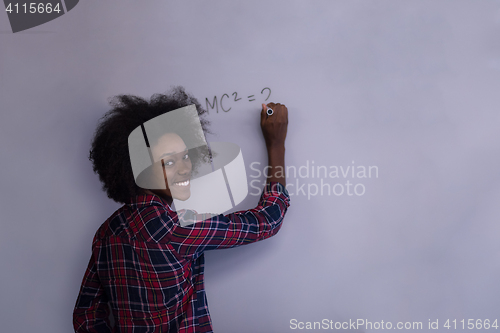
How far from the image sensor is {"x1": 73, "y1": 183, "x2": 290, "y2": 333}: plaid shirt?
2.60 ft

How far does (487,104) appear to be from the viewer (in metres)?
0.97

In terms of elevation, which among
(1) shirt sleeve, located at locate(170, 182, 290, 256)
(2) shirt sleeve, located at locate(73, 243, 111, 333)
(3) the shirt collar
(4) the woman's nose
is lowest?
(2) shirt sleeve, located at locate(73, 243, 111, 333)

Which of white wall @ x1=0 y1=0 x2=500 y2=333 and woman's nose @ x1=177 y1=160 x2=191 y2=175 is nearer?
woman's nose @ x1=177 y1=160 x2=191 y2=175

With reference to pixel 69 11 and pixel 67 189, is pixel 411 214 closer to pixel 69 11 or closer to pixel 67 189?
pixel 67 189

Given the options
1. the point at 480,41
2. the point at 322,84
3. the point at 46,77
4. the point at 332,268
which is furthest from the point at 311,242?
the point at 46,77

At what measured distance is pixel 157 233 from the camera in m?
0.79

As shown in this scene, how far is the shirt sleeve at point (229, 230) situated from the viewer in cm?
79

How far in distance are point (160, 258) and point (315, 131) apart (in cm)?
55

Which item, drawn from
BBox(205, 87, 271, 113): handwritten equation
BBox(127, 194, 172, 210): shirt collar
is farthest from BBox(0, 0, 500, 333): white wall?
BBox(127, 194, 172, 210): shirt collar

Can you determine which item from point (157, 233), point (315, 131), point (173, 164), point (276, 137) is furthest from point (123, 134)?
point (315, 131)

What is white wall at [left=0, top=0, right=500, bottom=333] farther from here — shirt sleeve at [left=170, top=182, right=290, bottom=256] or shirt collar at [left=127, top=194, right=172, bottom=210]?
shirt collar at [left=127, top=194, right=172, bottom=210]

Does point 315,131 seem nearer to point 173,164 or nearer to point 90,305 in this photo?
point 173,164

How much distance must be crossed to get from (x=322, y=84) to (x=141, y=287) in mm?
736

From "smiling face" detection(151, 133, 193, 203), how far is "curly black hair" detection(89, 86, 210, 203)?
0.05 m
